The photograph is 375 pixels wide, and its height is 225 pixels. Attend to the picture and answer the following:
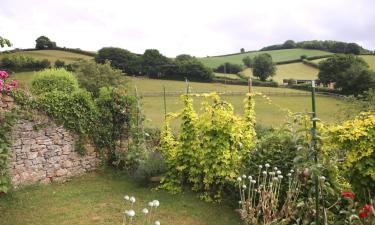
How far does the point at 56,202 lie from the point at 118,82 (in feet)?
39.8

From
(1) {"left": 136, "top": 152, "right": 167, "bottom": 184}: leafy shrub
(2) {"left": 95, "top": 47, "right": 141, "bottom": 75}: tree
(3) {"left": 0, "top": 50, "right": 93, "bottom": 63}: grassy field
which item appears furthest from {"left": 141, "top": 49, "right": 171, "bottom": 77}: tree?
(1) {"left": 136, "top": 152, "right": 167, "bottom": 184}: leafy shrub

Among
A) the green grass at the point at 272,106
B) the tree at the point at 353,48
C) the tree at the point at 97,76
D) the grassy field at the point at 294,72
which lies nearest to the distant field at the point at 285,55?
the tree at the point at 353,48

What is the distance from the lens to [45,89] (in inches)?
400

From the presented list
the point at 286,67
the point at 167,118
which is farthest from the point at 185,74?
the point at 167,118

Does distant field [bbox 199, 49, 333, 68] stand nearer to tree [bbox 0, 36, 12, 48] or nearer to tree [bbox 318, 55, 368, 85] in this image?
tree [bbox 318, 55, 368, 85]

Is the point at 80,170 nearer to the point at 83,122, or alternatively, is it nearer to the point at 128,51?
the point at 83,122

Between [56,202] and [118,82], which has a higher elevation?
[118,82]

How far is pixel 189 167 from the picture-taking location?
7059 mm

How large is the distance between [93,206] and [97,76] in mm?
12546

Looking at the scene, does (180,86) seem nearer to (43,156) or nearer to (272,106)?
(272,106)

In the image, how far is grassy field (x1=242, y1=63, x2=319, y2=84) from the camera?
1535 inches

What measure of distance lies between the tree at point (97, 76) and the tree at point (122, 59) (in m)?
11.0

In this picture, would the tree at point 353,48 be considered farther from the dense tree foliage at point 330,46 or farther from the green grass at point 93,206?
the green grass at point 93,206

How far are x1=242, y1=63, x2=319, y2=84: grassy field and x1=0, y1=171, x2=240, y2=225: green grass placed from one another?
32343 millimetres
